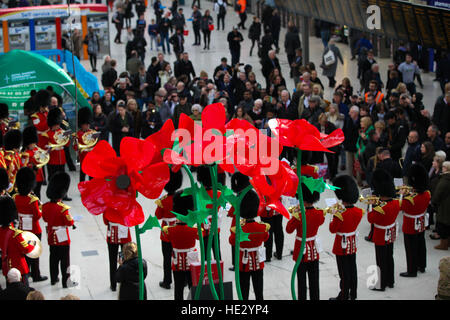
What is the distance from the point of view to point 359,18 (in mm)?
14727

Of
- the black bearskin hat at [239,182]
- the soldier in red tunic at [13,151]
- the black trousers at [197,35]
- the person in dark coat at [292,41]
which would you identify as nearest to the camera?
the black bearskin hat at [239,182]

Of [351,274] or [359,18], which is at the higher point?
[359,18]

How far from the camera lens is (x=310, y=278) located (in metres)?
8.01

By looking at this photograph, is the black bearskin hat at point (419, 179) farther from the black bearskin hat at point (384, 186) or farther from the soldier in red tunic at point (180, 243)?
the soldier in red tunic at point (180, 243)

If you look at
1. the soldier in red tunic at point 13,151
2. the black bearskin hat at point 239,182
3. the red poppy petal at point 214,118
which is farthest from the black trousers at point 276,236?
the red poppy petal at point 214,118

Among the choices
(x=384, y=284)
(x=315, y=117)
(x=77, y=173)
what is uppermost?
(x=315, y=117)

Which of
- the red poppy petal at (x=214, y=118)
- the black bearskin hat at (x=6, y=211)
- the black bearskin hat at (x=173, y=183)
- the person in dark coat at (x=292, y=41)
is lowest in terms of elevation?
the black bearskin hat at (x=6, y=211)

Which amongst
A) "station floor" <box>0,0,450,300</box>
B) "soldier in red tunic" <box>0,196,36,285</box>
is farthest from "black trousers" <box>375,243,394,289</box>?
"soldier in red tunic" <box>0,196,36,285</box>

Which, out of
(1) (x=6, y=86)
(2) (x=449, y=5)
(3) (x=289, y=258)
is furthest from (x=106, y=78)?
(3) (x=289, y=258)

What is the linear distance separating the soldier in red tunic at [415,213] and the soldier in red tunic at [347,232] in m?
0.88

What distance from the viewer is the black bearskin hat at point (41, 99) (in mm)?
12725

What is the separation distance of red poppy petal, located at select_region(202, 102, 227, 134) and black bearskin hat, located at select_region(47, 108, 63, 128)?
818 cm

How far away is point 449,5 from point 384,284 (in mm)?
7031
